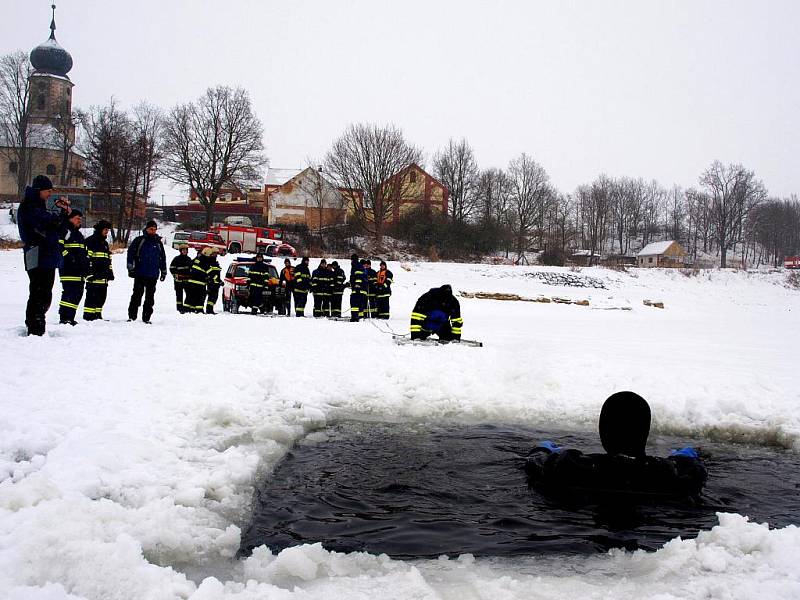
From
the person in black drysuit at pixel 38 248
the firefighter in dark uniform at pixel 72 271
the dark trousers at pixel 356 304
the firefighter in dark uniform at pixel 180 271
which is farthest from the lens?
the dark trousers at pixel 356 304

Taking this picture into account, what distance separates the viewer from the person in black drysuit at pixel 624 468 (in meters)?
5.24

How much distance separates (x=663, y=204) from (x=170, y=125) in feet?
268

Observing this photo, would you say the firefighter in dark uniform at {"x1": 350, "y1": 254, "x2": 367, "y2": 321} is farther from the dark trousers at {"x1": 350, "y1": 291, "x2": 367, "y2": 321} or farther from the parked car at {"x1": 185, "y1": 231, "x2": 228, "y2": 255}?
the parked car at {"x1": 185, "y1": 231, "x2": 228, "y2": 255}

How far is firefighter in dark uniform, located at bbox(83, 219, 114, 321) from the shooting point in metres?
11.7

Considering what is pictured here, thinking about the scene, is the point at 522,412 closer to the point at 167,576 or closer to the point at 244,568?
the point at 244,568

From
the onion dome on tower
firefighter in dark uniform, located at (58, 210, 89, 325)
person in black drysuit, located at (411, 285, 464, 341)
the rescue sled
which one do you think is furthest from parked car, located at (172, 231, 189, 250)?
the onion dome on tower

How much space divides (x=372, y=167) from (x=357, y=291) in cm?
3757

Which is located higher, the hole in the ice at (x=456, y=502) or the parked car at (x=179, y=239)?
the parked car at (x=179, y=239)

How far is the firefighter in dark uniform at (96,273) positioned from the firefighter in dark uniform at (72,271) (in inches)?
12.6

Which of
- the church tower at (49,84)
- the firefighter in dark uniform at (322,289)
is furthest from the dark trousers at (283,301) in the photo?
the church tower at (49,84)

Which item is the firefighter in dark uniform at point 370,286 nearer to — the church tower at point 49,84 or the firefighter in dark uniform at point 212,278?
the firefighter in dark uniform at point 212,278

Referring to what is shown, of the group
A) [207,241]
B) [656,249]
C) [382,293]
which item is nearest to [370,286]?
[382,293]

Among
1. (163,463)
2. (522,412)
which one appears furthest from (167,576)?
(522,412)

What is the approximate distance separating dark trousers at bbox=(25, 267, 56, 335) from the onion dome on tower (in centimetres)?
7476
